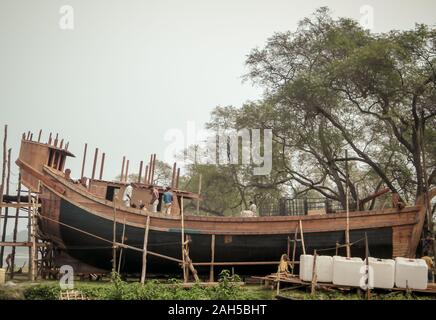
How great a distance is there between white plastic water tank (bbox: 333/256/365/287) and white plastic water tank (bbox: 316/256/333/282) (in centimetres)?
23

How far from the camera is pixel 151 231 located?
17562 mm

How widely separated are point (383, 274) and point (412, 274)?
0.77m

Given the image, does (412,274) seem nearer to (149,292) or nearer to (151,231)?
(149,292)

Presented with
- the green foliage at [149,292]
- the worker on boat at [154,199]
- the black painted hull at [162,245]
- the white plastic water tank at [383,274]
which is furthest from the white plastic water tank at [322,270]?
the worker on boat at [154,199]

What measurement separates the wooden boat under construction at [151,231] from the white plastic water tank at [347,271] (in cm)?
350

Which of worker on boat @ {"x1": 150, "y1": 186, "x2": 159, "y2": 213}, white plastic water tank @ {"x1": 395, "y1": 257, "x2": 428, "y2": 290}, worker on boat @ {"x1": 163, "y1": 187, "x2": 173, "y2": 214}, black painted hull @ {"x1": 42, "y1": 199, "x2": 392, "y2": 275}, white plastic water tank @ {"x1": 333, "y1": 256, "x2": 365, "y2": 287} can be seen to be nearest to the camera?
white plastic water tank @ {"x1": 395, "y1": 257, "x2": 428, "y2": 290}

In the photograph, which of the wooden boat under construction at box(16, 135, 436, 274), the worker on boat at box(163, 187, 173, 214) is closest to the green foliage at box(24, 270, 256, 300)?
the wooden boat under construction at box(16, 135, 436, 274)

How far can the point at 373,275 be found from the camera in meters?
12.8

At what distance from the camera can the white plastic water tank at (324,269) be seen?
13.3 meters

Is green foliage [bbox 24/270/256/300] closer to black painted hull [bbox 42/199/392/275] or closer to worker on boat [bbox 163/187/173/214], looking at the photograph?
black painted hull [bbox 42/199/392/275]

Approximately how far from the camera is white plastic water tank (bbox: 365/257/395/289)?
12789 mm

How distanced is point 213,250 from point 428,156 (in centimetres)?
1364
